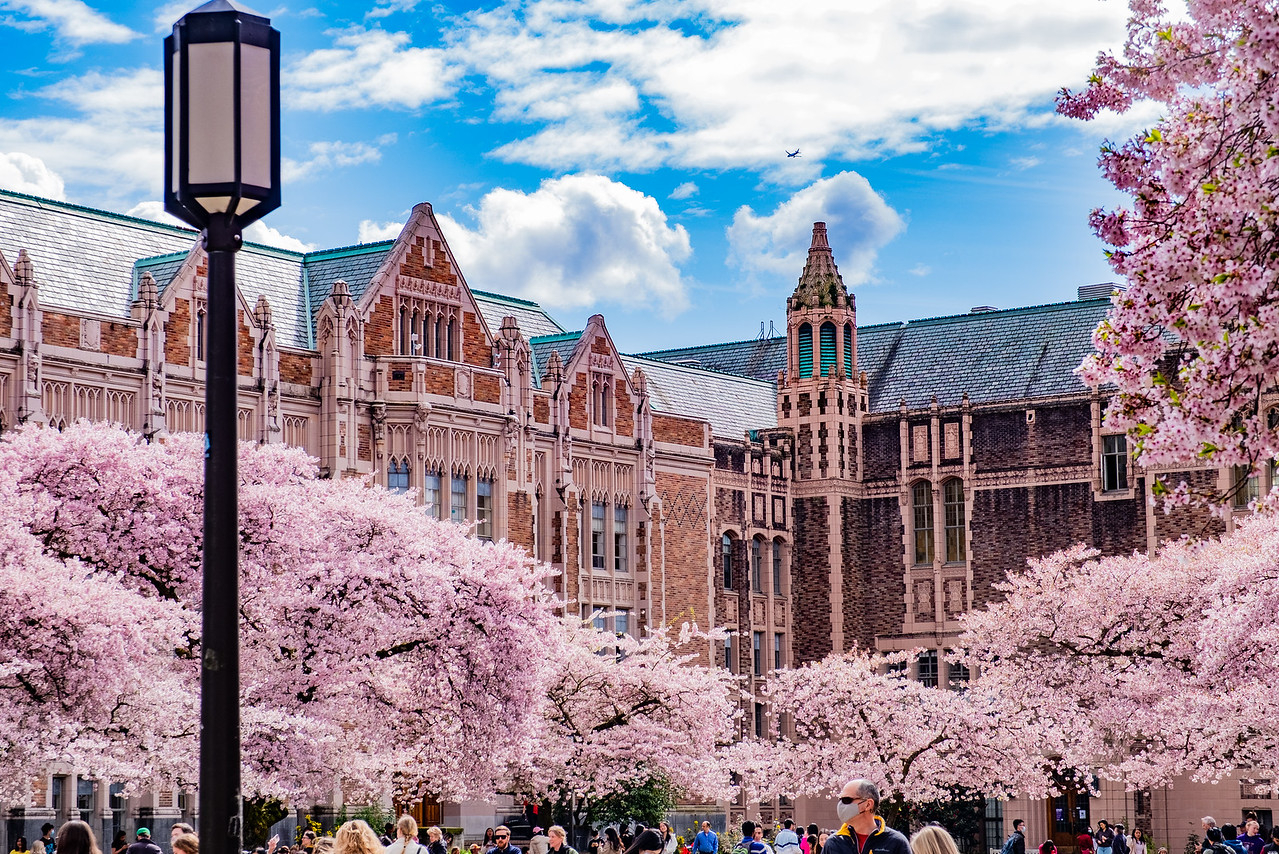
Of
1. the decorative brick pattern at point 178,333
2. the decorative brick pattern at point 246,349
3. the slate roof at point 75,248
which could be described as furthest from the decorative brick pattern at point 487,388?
the slate roof at point 75,248

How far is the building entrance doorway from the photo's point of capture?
55.7 m

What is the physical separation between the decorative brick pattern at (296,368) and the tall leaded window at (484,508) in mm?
5334

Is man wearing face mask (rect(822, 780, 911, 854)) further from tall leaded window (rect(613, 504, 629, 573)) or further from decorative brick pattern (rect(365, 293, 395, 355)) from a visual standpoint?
tall leaded window (rect(613, 504, 629, 573))

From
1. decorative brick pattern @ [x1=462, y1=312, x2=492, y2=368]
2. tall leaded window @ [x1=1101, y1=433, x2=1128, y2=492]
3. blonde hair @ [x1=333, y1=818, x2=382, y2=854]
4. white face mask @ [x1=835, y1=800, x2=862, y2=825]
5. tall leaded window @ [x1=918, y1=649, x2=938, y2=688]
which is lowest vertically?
tall leaded window @ [x1=918, y1=649, x2=938, y2=688]

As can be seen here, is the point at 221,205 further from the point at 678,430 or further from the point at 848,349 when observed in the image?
the point at 848,349

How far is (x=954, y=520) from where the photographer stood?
5959cm

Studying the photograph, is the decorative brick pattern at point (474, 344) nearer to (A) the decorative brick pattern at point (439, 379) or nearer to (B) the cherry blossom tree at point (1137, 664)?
(A) the decorative brick pattern at point (439, 379)

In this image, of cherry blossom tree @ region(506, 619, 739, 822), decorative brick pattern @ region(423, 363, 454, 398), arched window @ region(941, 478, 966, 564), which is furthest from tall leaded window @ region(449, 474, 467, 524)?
arched window @ region(941, 478, 966, 564)

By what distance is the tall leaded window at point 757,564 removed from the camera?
5928cm

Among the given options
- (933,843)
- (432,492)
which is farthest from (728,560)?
(933,843)

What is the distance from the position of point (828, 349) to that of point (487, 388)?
54.8 ft

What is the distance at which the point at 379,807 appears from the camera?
41.9 m

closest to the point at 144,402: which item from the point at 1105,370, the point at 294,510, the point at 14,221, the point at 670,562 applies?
the point at 14,221

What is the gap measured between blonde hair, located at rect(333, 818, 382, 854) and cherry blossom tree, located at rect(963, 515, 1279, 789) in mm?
32292
